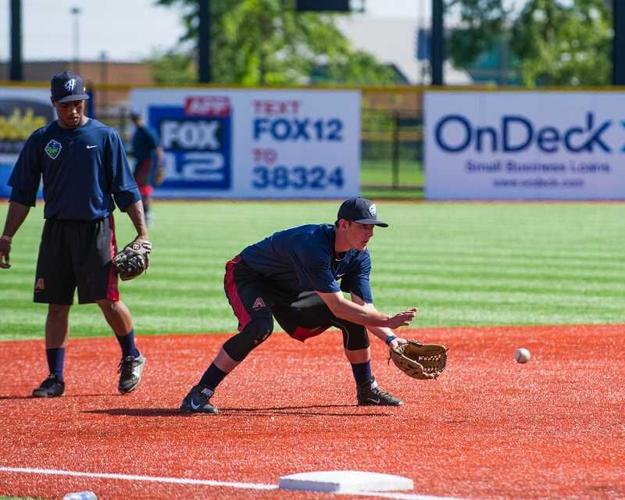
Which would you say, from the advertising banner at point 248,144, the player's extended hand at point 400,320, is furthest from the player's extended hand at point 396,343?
the advertising banner at point 248,144

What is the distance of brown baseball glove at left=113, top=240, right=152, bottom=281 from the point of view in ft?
27.8

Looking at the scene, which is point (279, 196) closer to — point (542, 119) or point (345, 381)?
point (542, 119)

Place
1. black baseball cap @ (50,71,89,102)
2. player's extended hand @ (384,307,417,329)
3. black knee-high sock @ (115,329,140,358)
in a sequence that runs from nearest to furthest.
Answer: player's extended hand @ (384,307,417,329), black baseball cap @ (50,71,89,102), black knee-high sock @ (115,329,140,358)

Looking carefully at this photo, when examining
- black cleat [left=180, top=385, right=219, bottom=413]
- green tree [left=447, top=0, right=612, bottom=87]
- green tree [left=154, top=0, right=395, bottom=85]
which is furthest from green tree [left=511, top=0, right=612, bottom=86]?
black cleat [left=180, top=385, right=219, bottom=413]

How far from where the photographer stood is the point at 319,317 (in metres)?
8.02

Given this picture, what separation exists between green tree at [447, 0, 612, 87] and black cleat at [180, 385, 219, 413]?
51.6 meters

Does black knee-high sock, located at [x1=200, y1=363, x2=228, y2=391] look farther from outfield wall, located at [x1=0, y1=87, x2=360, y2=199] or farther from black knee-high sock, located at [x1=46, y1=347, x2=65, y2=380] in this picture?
outfield wall, located at [x1=0, y1=87, x2=360, y2=199]

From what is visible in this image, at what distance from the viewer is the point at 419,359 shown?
789 cm

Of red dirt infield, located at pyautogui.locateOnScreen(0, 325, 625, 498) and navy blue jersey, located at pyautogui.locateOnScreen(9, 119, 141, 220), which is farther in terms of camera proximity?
navy blue jersey, located at pyautogui.locateOnScreen(9, 119, 141, 220)

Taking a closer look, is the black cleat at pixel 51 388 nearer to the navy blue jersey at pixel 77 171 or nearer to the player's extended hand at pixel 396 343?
the navy blue jersey at pixel 77 171

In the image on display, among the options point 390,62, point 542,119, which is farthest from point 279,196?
point 390,62

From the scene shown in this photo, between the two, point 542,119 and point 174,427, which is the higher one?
point 542,119

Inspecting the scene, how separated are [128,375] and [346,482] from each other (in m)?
3.15

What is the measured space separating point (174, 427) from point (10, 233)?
1903 millimetres
